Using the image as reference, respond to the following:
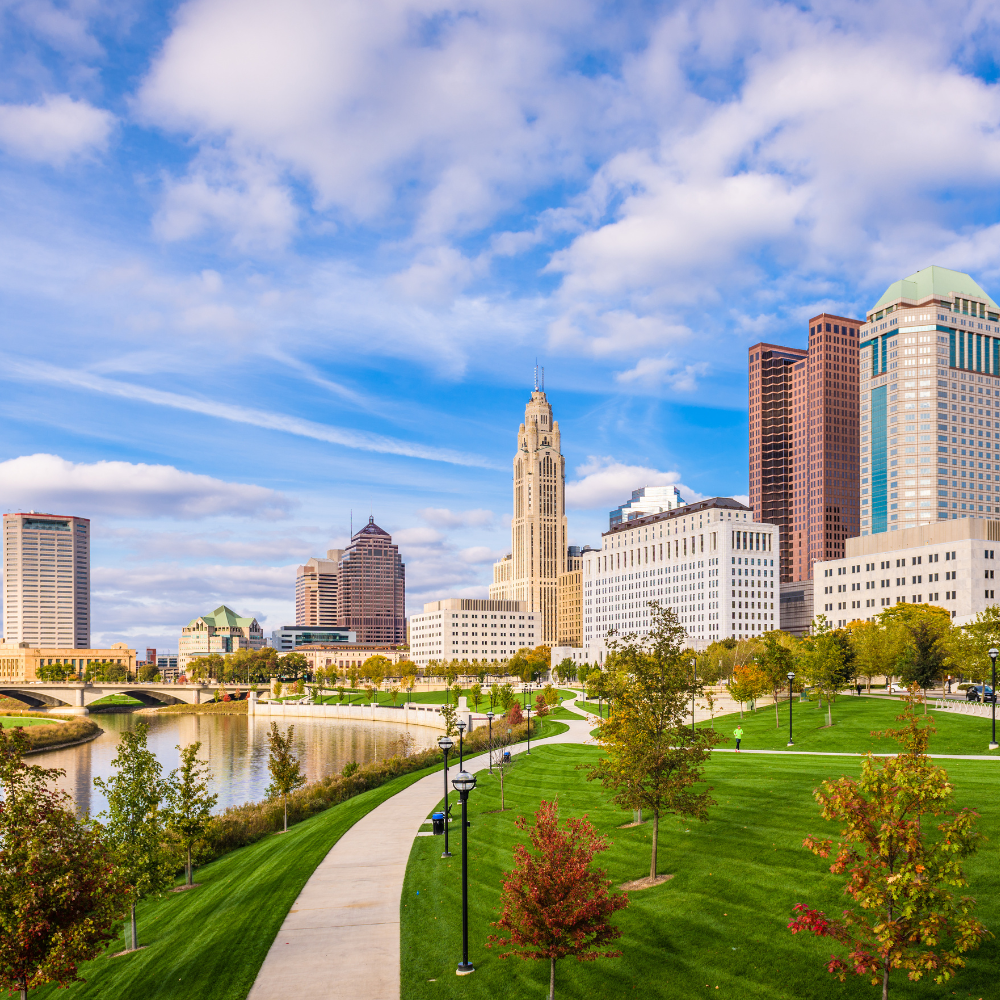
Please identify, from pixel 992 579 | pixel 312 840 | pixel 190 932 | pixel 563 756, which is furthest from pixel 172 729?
pixel 992 579

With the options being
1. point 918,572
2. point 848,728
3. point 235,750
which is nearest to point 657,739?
point 848,728

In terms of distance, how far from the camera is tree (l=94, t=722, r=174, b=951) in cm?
2791

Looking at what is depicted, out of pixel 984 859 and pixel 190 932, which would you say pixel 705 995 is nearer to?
pixel 984 859

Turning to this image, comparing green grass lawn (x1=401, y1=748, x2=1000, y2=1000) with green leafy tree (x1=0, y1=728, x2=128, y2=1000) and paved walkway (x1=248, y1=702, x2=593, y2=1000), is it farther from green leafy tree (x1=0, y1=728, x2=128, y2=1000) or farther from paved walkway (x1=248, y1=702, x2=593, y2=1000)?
green leafy tree (x1=0, y1=728, x2=128, y2=1000)

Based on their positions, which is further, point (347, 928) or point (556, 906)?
point (347, 928)

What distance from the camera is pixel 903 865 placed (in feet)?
48.0

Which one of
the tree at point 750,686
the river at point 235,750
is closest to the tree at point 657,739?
the river at point 235,750

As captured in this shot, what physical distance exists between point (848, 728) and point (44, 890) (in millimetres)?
50266

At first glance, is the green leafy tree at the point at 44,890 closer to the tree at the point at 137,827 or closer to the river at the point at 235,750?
the tree at the point at 137,827

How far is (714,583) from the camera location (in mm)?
199125

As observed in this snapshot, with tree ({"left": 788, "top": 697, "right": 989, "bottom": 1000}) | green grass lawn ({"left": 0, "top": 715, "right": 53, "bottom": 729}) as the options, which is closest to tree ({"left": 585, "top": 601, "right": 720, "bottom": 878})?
tree ({"left": 788, "top": 697, "right": 989, "bottom": 1000})

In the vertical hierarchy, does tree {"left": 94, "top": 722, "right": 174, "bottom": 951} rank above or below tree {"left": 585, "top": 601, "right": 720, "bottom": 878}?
below

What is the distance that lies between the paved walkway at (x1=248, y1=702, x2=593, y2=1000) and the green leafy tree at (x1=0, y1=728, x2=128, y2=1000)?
4096 millimetres

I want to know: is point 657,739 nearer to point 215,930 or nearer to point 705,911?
point 705,911
